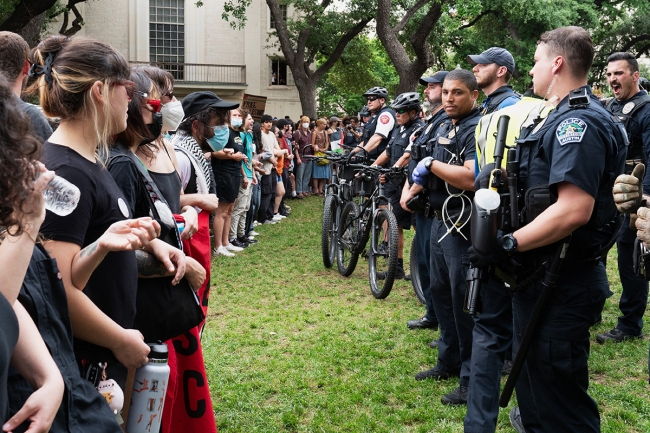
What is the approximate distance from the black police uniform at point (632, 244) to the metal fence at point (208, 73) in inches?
1349

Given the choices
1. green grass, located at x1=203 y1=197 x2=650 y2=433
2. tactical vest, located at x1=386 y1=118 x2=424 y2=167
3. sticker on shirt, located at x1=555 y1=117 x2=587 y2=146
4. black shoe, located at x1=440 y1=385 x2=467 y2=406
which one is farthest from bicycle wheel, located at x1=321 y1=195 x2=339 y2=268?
sticker on shirt, located at x1=555 y1=117 x2=587 y2=146

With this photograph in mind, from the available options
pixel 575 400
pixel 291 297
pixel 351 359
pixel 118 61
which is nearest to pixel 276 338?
pixel 351 359

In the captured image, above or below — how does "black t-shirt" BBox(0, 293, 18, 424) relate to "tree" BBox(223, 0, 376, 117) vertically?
below

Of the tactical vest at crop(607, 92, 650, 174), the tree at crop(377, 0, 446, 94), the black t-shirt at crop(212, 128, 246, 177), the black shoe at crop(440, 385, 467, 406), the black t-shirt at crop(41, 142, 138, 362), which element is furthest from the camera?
the tree at crop(377, 0, 446, 94)

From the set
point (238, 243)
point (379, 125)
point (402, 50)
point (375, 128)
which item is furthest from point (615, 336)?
point (402, 50)

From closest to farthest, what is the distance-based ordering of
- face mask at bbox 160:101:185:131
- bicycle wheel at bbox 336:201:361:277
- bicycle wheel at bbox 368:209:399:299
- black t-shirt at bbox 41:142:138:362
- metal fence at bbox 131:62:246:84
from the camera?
black t-shirt at bbox 41:142:138:362 → face mask at bbox 160:101:185:131 → bicycle wheel at bbox 368:209:399:299 → bicycle wheel at bbox 336:201:361:277 → metal fence at bbox 131:62:246:84

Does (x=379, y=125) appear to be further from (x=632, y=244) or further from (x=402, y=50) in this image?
(x=402, y=50)

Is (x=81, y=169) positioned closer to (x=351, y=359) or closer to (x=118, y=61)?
(x=118, y=61)

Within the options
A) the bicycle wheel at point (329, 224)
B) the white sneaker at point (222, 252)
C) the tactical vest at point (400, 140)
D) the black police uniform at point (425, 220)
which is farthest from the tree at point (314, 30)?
the black police uniform at point (425, 220)

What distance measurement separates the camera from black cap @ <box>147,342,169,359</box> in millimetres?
2691

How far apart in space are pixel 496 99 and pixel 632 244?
80.4 inches

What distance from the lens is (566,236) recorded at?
298 cm

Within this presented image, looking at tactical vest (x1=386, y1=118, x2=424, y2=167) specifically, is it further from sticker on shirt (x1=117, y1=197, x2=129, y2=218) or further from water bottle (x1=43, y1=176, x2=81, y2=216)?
water bottle (x1=43, y1=176, x2=81, y2=216)

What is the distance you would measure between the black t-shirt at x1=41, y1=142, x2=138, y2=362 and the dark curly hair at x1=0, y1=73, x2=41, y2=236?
1.92ft
